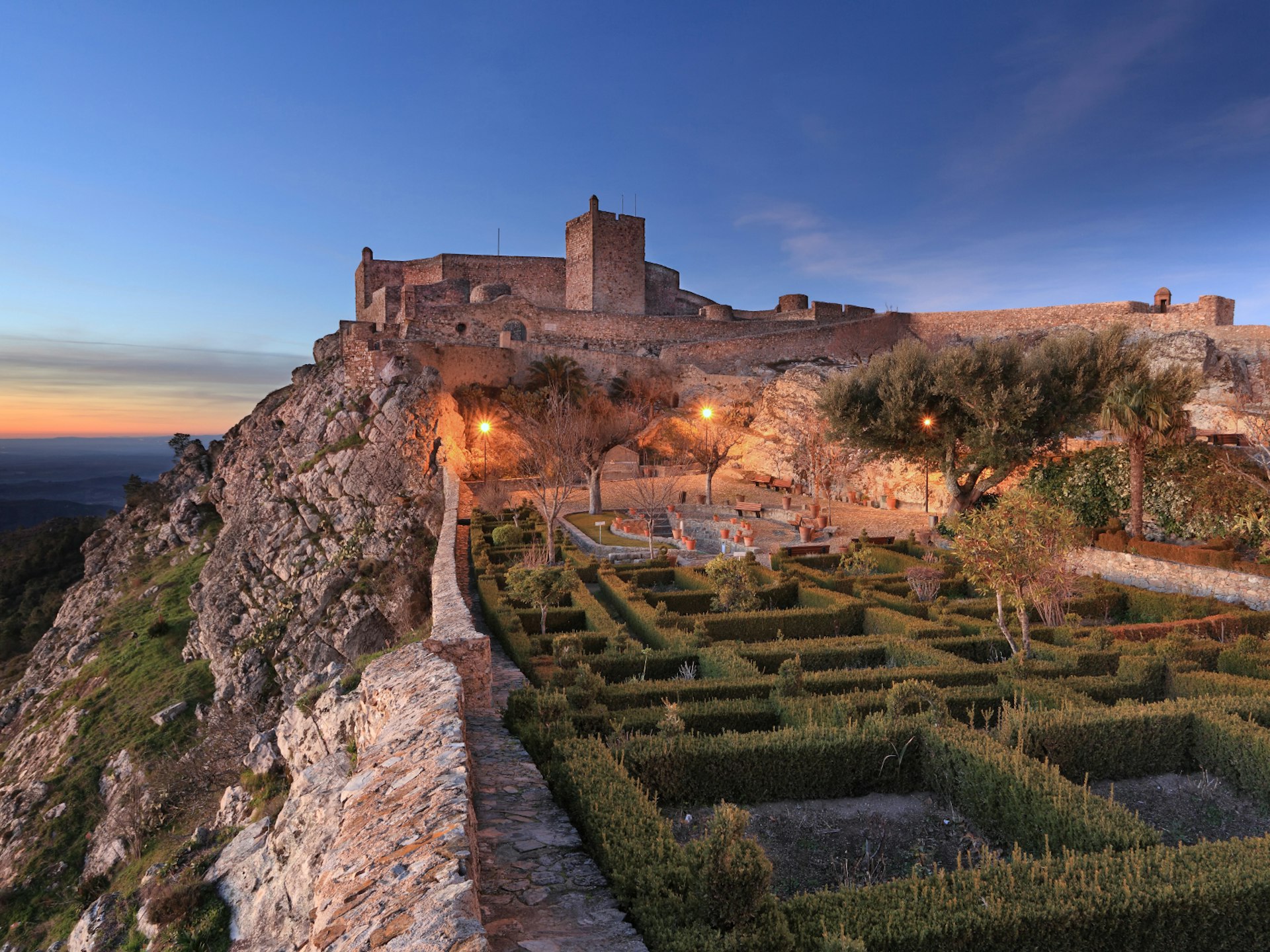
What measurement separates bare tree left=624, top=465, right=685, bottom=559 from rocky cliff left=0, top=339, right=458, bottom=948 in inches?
304

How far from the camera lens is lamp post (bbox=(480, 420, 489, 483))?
1342 inches

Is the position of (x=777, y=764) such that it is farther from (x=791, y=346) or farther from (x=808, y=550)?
(x=791, y=346)

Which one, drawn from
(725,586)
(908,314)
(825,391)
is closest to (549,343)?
(825,391)

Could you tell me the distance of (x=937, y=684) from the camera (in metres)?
9.37

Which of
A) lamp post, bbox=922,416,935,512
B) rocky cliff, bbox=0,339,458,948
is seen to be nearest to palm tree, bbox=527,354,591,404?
rocky cliff, bbox=0,339,458,948

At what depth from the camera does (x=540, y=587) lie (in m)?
13.0

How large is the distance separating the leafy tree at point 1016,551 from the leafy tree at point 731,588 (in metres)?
4.08

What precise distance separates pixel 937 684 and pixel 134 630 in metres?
32.7

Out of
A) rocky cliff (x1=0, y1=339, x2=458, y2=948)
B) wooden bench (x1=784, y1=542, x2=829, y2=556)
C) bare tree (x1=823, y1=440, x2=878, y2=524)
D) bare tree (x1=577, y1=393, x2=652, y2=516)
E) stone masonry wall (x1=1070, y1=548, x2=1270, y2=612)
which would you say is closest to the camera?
stone masonry wall (x1=1070, y1=548, x2=1270, y2=612)

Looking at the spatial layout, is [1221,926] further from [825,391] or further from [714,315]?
[714,315]

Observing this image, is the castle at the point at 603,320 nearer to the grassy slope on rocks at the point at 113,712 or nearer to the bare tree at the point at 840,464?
the bare tree at the point at 840,464

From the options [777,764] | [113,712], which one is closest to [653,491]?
[777,764]

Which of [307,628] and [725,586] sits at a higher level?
[725,586]

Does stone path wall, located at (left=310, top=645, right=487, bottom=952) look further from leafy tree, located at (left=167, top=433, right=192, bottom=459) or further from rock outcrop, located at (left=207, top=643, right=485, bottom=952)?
leafy tree, located at (left=167, top=433, right=192, bottom=459)
